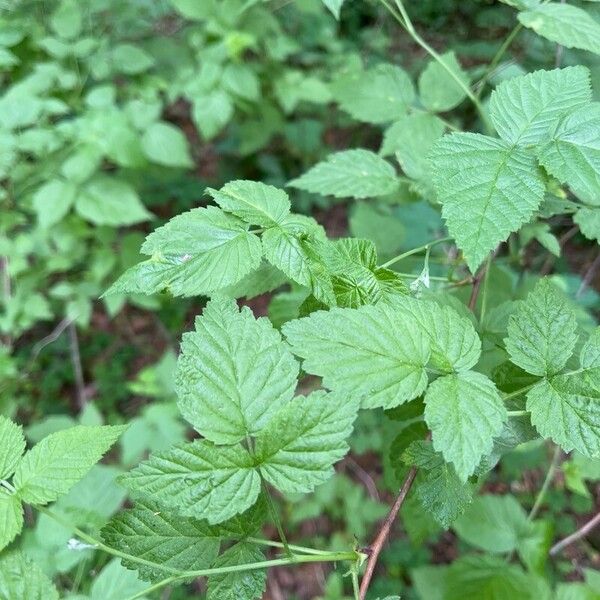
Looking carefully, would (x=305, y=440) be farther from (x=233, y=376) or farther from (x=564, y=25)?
(x=564, y=25)

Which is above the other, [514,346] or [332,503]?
[514,346]

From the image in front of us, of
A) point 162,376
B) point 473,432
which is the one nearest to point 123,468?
point 162,376

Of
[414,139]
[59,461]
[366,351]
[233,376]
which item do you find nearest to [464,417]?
[366,351]

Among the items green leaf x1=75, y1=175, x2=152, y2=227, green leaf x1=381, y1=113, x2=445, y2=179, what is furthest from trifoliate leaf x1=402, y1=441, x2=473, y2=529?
green leaf x1=75, y1=175, x2=152, y2=227

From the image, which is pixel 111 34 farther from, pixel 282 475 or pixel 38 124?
pixel 282 475

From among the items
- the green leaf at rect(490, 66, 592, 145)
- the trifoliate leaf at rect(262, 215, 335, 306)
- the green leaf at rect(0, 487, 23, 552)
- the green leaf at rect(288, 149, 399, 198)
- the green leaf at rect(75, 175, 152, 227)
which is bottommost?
the green leaf at rect(75, 175, 152, 227)

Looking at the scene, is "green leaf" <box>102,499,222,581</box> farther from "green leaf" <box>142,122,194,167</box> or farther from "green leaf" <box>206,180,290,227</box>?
"green leaf" <box>142,122,194,167</box>
